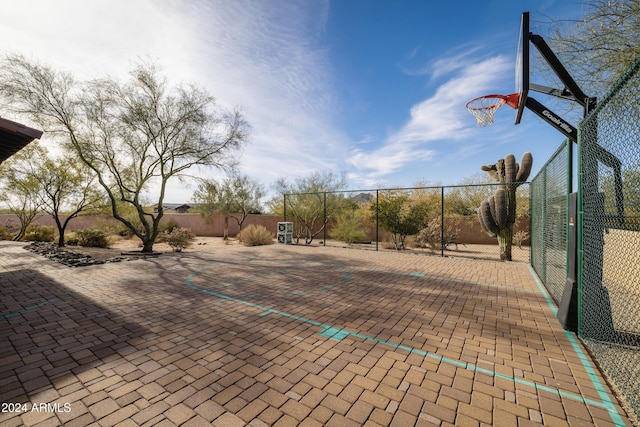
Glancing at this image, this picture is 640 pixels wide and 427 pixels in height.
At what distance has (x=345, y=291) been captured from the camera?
5.21 m

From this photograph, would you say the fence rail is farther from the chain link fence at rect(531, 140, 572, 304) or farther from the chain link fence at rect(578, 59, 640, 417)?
the chain link fence at rect(531, 140, 572, 304)

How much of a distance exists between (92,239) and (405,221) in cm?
1548

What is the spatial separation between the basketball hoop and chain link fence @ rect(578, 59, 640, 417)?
2.07 metres

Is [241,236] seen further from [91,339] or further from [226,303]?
[91,339]

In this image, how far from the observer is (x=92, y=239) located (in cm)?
1326

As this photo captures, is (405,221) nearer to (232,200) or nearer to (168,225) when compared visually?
(232,200)

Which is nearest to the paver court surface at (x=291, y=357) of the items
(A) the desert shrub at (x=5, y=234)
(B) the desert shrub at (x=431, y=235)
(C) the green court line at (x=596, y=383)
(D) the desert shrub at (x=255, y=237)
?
(C) the green court line at (x=596, y=383)

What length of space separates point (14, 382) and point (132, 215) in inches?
684

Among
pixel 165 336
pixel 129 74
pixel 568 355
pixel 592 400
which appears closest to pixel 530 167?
pixel 568 355

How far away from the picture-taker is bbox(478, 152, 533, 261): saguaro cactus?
961 cm

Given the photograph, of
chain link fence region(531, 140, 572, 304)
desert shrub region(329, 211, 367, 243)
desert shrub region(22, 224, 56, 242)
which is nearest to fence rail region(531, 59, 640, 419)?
chain link fence region(531, 140, 572, 304)

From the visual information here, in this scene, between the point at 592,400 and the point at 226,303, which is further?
the point at 226,303

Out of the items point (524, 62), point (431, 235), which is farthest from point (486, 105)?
point (431, 235)

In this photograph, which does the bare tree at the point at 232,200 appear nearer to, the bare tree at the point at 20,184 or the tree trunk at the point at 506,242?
the bare tree at the point at 20,184
